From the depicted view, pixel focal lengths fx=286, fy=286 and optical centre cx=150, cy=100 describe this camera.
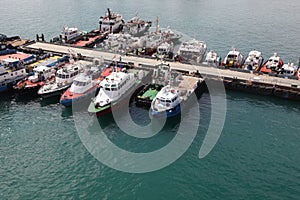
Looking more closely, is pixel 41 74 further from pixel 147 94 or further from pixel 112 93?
pixel 147 94

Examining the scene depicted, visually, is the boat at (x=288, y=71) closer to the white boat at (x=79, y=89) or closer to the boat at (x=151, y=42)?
the boat at (x=151, y=42)

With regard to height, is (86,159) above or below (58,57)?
below

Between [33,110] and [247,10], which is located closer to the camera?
[33,110]

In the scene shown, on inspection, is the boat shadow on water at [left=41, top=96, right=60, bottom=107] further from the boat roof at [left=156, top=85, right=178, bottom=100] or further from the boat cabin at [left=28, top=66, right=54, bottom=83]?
the boat roof at [left=156, top=85, right=178, bottom=100]

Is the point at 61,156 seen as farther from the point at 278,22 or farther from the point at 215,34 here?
the point at 278,22

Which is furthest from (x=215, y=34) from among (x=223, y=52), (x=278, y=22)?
(x=278, y=22)

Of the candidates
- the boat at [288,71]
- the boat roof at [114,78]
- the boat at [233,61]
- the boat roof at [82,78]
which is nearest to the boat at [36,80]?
the boat roof at [82,78]

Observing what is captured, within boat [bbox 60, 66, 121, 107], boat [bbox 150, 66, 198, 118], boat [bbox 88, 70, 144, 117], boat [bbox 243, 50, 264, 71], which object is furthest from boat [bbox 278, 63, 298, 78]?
boat [bbox 60, 66, 121, 107]

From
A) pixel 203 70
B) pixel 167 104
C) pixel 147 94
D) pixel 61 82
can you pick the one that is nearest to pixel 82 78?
pixel 61 82
